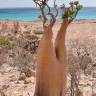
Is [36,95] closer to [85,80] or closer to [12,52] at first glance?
[85,80]

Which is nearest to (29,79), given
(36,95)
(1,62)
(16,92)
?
(16,92)

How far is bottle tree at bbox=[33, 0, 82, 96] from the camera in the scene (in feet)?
16.0

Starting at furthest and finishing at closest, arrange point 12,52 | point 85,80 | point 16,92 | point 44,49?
point 12,52 → point 85,80 → point 16,92 → point 44,49

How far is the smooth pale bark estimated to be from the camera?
4.87 meters

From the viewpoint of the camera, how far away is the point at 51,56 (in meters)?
4.88

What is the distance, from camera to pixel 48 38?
16.0 feet

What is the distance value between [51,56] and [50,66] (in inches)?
5.0

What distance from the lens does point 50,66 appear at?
4883mm

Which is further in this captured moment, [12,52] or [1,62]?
[12,52]

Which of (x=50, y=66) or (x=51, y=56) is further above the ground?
(x=51, y=56)

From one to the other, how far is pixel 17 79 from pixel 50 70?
15.4 ft

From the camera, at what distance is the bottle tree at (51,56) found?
16.0 feet

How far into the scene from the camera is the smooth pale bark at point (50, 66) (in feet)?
16.0

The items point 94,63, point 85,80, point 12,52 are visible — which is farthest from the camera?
point 12,52
